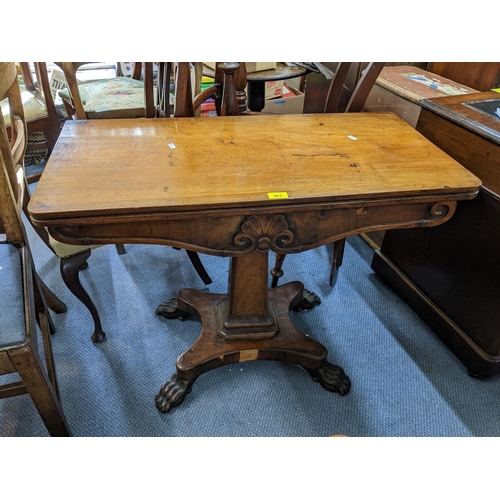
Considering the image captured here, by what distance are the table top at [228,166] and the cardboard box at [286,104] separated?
4.54ft

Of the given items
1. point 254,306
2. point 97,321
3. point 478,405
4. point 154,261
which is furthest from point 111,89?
point 478,405

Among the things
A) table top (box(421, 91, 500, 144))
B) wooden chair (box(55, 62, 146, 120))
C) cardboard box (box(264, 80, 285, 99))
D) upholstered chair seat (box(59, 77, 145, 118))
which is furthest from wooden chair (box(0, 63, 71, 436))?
cardboard box (box(264, 80, 285, 99))

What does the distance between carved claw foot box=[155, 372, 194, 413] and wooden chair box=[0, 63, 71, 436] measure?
29 cm

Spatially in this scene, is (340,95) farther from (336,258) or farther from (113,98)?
(113,98)

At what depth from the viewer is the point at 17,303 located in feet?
3.05

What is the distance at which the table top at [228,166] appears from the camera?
849mm

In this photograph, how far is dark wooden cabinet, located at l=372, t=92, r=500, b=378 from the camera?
1206 millimetres

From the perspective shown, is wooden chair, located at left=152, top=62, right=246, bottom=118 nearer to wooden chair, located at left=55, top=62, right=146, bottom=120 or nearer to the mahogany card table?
the mahogany card table

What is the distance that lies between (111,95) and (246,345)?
1551 mm

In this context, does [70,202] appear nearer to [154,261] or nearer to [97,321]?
[97,321]

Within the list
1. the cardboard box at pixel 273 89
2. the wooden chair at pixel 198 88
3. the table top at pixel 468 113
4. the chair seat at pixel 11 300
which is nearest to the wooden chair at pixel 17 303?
the chair seat at pixel 11 300

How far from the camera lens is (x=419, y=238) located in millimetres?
1560

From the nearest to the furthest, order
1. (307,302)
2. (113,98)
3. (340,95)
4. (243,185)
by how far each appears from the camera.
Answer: (243,185) < (340,95) < (307,302) < (113,98)

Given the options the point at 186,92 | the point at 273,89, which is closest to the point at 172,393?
the point at 186,92
